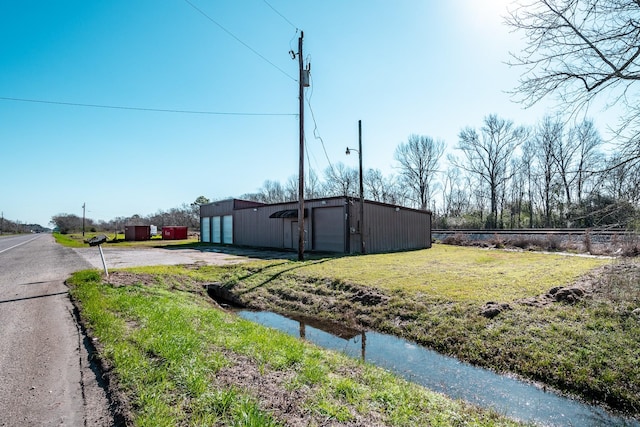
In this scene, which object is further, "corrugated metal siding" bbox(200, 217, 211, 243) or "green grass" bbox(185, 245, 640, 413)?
"corrugated metal siding" bbox(200, 217, 211, 243)

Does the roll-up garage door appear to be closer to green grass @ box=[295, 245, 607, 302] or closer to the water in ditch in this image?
green grass @ box=[295, 245, 607, 302]

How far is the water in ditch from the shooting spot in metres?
3.23

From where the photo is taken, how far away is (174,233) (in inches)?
1273

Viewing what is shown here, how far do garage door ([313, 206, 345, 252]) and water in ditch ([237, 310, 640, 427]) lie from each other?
979 cm

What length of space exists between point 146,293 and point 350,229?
398 inches

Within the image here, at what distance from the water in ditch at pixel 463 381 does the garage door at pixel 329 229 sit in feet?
32.1

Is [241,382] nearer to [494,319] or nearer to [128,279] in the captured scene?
[494,319]

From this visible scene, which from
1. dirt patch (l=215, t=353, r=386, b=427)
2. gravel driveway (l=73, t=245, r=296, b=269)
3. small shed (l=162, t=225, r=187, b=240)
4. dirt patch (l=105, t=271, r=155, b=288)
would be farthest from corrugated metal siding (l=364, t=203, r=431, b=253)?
small shed (l=162, t=225, r=187, b=240)

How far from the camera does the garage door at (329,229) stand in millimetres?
15633

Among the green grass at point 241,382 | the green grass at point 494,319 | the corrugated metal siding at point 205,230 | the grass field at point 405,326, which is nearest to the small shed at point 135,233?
the corrugated metal siding at point 205,230

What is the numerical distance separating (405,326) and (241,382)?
3618mm

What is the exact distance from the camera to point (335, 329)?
603 cm

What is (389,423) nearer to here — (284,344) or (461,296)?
(284,344)

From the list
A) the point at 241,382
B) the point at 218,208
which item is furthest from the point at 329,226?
the point at 241,382
